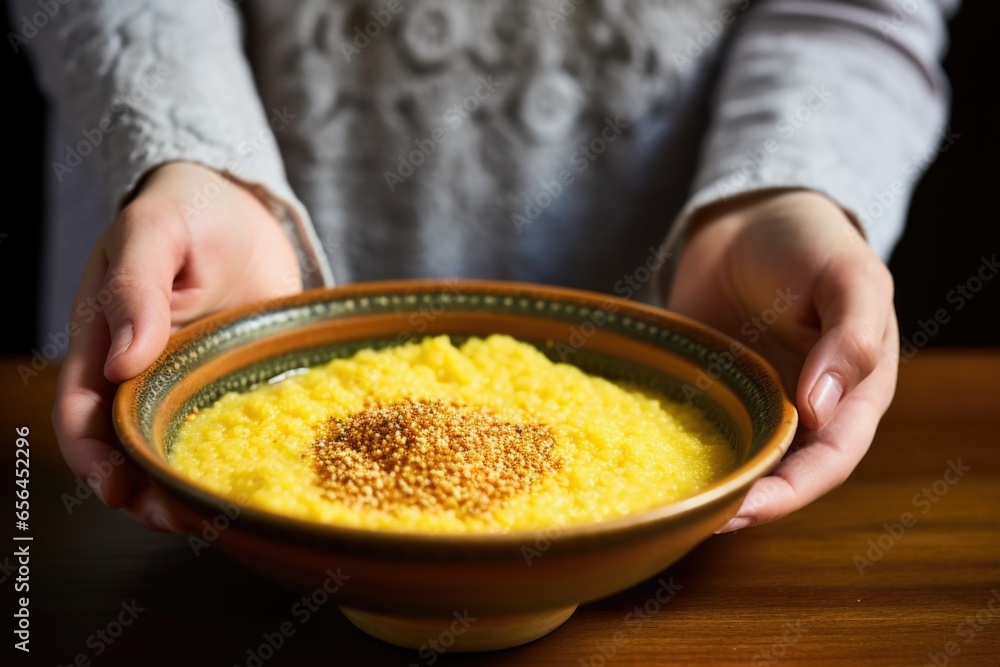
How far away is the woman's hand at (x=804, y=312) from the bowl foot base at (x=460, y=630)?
0.85ft

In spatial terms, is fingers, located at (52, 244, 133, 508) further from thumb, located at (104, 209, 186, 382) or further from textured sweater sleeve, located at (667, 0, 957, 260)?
textured sweater sleeve, located at (667, 0, 957, 260)

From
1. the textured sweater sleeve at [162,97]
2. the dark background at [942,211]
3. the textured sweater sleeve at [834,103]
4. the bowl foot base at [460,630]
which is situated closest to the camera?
the bowl foot base at [460,630]

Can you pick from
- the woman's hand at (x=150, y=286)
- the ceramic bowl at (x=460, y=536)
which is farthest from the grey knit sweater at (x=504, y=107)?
the ceramic bowl at (x=460, y=536)

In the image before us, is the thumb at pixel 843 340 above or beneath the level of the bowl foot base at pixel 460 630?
above

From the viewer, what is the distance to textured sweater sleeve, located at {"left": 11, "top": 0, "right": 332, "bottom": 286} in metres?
1.53

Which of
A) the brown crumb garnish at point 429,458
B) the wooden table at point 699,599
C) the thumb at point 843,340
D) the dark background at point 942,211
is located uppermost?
the thumb at point 843,340

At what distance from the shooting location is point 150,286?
113 cm

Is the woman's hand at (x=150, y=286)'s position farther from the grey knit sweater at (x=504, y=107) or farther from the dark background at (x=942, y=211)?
the dark background at (x=942, y=211)

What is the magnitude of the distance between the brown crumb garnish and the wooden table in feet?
→ 0.51

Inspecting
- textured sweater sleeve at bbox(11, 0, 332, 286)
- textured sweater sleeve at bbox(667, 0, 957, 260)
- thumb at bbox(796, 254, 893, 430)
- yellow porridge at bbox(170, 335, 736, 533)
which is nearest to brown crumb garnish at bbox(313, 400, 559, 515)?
yellow porridge at bbox(170, 335, 736, 533)

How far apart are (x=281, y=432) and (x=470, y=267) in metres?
0.95

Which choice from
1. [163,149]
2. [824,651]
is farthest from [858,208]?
[163,149]

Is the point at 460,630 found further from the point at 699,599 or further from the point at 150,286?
the point at 150,286

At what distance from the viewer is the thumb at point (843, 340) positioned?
1.08 m
